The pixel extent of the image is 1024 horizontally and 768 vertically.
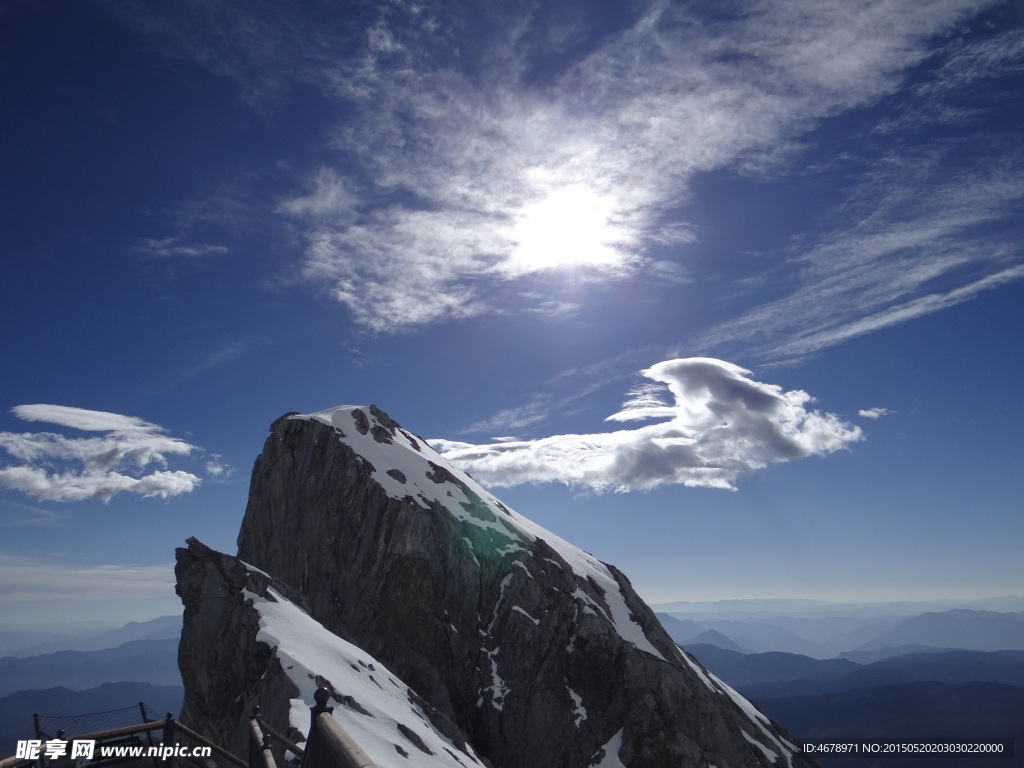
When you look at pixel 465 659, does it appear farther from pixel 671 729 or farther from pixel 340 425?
pixel 340 425

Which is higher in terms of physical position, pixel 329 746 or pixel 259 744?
pixel 329 746

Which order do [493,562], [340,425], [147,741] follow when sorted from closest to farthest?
1. [147,741]
2. [493,562]
3. [340,425]

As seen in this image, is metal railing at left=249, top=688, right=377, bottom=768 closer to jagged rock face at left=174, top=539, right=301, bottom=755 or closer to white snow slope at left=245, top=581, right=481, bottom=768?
white snow slope at left=245, top=581, right=481, bottom=768

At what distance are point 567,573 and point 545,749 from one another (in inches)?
782

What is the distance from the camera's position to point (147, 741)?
13742mm

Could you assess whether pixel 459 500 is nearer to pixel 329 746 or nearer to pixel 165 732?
pixel 165 732

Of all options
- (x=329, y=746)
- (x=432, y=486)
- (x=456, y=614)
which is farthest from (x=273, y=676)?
(x=432, y=486)

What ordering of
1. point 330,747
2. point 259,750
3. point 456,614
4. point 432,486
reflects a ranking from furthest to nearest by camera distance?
point 432,486
point 456,614
point 259,750
point 330,747

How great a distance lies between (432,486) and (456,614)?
56.2ft

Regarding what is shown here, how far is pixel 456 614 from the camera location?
66.2 meters

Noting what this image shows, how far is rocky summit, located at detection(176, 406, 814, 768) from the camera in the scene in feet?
177

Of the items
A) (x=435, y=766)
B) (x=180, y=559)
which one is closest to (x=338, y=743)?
(x=435, y=766)

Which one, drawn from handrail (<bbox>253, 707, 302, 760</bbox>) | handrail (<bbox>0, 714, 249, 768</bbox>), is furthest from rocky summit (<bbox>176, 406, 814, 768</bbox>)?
handrail (<bbox>253, 707, 302, 760</bbox>)

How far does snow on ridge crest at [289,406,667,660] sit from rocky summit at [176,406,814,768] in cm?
31
